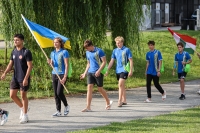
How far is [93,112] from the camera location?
11.3 meters

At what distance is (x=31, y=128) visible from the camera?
9.38 metres

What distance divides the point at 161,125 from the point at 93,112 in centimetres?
225

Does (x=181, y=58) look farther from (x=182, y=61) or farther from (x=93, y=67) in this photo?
(x=93, y=67)

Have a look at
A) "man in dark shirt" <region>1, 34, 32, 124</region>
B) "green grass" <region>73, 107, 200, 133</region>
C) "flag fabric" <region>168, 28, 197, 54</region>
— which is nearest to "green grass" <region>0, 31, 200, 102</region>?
"flag fabric" <region>168, 28, 197, 54</region>

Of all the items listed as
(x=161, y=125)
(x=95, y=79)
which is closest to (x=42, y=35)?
(x=95, y=79)

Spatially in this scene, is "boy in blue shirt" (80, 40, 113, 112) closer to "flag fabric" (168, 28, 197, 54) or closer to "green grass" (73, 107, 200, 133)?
"green grass" (73, 107, 200, 133)

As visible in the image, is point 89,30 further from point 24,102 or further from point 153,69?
point 24,102

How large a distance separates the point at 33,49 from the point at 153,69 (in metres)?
3.41

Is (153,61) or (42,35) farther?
(153,61)

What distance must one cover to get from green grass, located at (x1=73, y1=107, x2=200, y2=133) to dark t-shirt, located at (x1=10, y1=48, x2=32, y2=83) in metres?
1.84

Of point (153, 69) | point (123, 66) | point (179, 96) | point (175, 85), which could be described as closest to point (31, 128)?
point (123, 66)

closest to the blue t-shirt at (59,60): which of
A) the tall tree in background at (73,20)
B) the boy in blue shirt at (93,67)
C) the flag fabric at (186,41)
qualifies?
the boy in blue shirt at (93,67)

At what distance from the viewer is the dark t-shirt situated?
9820 millimetres

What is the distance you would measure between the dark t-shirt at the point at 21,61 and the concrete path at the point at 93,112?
3.04 ft
